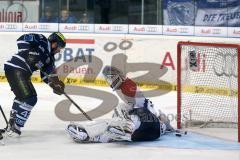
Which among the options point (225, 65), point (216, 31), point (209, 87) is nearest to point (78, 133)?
point (209, 87)

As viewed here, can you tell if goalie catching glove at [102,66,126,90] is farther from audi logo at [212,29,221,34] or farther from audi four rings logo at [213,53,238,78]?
audi logo at [212,29,221,34]

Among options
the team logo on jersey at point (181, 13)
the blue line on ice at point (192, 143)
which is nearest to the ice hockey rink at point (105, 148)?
the blue line on ice at point (192, 143)

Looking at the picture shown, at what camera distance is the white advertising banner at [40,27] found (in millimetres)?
12484

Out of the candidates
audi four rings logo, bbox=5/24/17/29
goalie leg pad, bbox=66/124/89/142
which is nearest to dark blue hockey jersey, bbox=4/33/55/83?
goalie leg pad, bbox=66/124/89/142

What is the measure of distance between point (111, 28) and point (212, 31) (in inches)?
78.1

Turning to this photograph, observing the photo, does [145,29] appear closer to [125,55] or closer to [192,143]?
[125,55]

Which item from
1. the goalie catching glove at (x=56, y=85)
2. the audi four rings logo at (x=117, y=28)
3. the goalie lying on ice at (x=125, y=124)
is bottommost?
the goalie lying on ice at (x=125, y=124)

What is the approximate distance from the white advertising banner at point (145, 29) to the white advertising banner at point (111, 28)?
138 mm

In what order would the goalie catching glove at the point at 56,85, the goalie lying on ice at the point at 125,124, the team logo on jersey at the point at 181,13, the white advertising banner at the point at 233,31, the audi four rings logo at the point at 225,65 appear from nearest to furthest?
the goalie lying on ice at the point at 125,124
the goalie catching glove at the point at 56,85
the audi four rings logo at the point at 225,65
the white advertising banner at the point at 233,31
the team logo on jersey at the point at 181,13

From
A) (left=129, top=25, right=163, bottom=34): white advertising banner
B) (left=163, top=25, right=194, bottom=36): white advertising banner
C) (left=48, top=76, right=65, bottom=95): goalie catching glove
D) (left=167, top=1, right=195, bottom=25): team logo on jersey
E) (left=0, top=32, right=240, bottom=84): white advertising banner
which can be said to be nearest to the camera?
(left=48, top=76, right=65, bottom=95): goalie catching glove

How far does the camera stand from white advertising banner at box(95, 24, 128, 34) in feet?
39.6

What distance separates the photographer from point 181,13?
1254 centimetres

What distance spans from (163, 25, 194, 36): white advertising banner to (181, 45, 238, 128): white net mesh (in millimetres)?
3120

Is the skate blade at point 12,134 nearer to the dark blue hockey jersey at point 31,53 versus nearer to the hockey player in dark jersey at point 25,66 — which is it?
the hockey player in dark jersey at point 25,66
